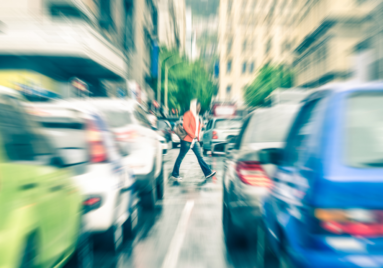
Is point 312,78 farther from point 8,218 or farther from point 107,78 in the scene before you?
point 8,218

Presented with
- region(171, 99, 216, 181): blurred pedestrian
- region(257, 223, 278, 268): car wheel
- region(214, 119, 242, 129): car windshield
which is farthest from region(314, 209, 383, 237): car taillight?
region(214, 119, 242, 129): car windshield

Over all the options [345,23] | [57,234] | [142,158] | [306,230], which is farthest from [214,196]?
[345,23]

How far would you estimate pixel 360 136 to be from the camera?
7.29 feet

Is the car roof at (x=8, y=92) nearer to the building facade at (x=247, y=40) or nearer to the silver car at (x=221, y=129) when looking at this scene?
the silver car at (x=221, y=129)

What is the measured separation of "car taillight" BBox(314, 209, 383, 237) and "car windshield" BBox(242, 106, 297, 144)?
2620 mm

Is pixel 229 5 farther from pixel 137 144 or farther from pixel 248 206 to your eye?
pixel 248 206

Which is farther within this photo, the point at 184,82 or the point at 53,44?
the point at 184,82

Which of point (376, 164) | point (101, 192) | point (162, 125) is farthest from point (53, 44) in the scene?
point (376, 164)

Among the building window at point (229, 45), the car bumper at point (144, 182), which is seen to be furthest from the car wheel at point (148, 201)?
the building window at point (229, 45)

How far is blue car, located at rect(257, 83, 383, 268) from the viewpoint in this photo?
200cm

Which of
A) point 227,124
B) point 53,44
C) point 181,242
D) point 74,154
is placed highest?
point 53,44

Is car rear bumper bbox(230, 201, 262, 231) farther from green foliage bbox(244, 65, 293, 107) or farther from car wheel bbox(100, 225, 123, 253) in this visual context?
green foliage bbox(244, 65, 293, 107)

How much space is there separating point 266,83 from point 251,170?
44.5m

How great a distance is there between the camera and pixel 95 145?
4.08 metres
